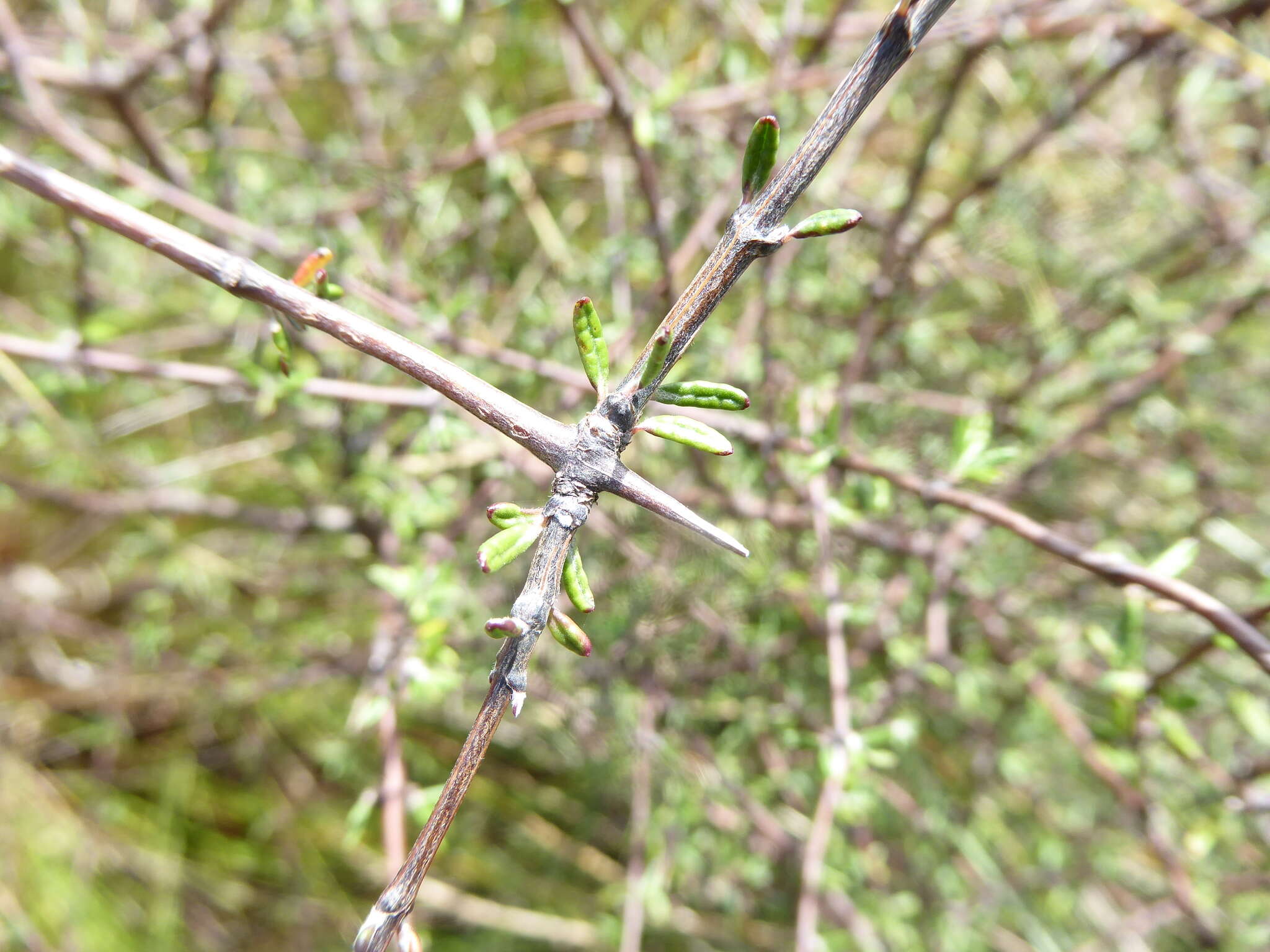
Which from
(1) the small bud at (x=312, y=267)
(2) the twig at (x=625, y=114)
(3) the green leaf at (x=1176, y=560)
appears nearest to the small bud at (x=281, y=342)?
(1) the small bud at (x=312, y=267)

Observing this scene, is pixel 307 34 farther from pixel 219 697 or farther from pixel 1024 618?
pixel 1024 618

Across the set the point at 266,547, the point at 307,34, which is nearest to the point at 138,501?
the point at 266,547

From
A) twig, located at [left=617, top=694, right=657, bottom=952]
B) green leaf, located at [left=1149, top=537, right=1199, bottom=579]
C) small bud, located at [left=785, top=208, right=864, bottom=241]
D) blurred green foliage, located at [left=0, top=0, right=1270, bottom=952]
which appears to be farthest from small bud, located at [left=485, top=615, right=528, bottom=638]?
twig, located at [left=617, top=694, right=657, bottom=952]

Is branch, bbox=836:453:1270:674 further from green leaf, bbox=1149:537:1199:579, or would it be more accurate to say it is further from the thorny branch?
the thorny branch

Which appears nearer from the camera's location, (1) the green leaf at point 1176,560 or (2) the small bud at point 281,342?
(2) the small bud at point 281,342

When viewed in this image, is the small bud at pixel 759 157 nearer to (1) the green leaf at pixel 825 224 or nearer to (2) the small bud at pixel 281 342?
(1) the green leaf at pixel 825 224

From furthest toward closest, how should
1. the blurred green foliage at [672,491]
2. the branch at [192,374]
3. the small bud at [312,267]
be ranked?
the blurred green foliage at [672,491], the branch at [192,374], the small bud at [312,267]
